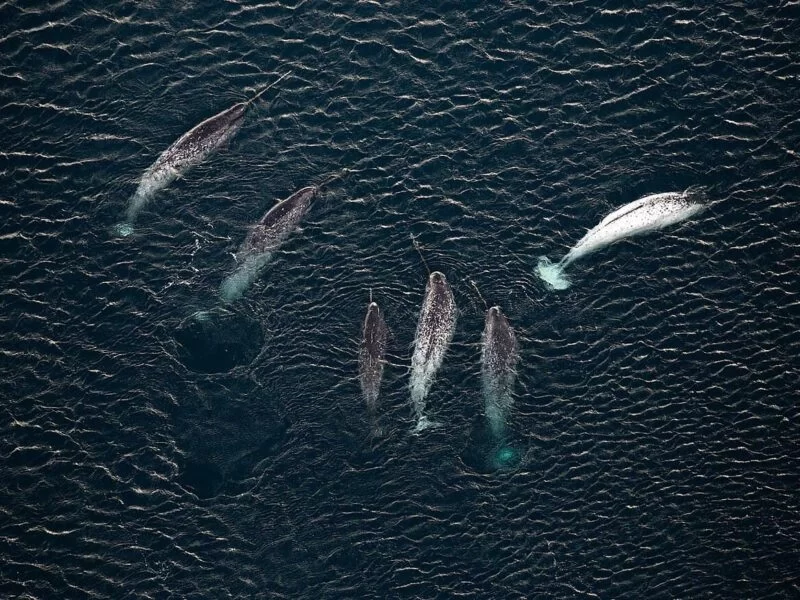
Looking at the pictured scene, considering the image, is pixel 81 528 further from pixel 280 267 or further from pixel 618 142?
pixel 618 142

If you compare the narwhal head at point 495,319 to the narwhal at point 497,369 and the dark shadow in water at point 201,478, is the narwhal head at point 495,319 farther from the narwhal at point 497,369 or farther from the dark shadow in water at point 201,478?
the dark shadow in water at point 201,478

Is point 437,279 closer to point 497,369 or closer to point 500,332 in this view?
point 500,332

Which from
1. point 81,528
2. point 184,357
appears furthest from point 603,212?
point 81,528

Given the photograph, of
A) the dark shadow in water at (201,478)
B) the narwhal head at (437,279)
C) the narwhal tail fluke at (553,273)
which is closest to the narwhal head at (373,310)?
the narwhal head at (437,279)

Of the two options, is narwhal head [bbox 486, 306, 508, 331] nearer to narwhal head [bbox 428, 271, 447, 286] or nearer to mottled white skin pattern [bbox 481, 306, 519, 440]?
mottled white skin pattern [bbox 481, 306, 519, 440]

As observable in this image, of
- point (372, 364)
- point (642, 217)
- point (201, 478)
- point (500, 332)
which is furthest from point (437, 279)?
point (201, 478)

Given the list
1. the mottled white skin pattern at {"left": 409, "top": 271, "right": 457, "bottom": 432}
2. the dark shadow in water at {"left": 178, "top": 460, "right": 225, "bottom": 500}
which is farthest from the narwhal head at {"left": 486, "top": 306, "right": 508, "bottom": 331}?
the dark shadow in water at {"left": 178, "top": 460, "right": 225, "bottom": 500}
